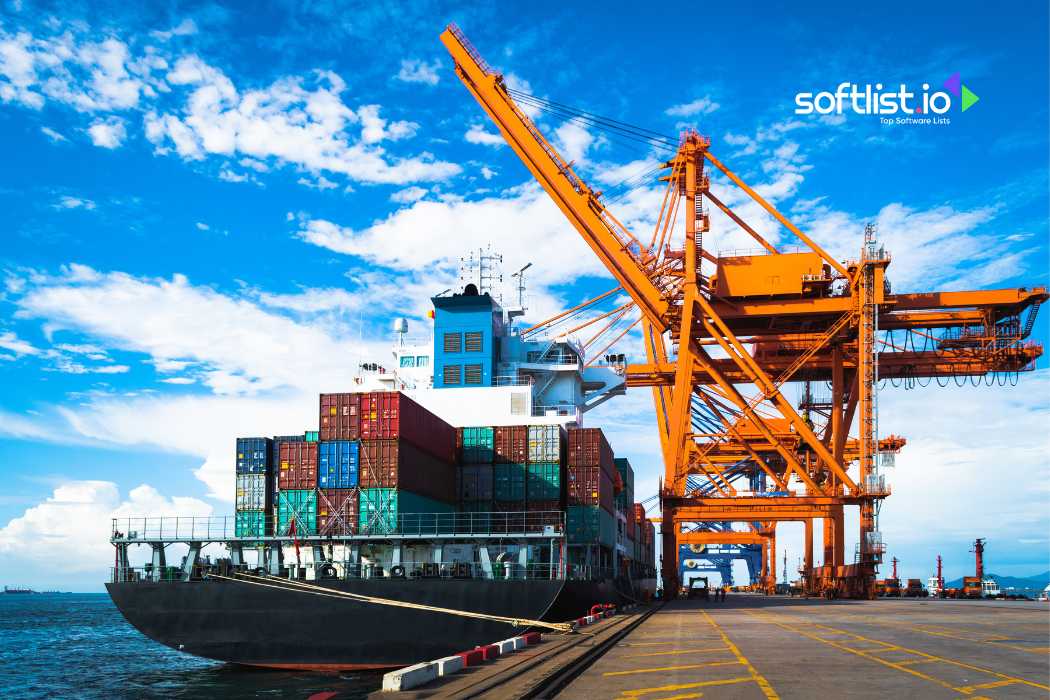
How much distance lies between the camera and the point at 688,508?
167 feet

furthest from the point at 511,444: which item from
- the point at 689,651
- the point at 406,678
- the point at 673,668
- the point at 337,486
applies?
the point at 406,678

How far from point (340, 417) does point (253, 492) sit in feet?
22.4

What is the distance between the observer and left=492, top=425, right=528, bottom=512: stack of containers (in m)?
37.5

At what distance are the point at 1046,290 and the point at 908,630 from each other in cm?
2788

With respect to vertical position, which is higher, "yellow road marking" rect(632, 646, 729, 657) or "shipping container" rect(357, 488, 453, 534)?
"shipping container" rect(357, 488, 453, 534)

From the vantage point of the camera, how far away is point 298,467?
3206 centimetres

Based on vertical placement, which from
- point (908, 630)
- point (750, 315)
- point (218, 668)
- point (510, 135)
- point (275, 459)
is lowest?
point (218, 668)

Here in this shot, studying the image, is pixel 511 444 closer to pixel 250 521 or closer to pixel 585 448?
pixel 585 448

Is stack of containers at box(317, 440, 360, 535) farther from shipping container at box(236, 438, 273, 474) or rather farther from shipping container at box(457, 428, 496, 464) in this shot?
shipping container at box(457, 428, 496, 464)

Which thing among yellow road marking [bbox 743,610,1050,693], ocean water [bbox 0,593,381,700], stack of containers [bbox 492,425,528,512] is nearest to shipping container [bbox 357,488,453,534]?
ocean water [bbox 0,593,381,700]

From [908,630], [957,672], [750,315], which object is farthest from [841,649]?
[750,315]

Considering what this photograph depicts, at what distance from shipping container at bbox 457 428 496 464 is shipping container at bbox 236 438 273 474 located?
25.9ft

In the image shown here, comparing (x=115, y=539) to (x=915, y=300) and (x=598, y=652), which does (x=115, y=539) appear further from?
(x=915, y=300)

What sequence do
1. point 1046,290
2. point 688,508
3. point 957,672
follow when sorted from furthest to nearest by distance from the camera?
point 688,508, point 1046,290, point 957,672
